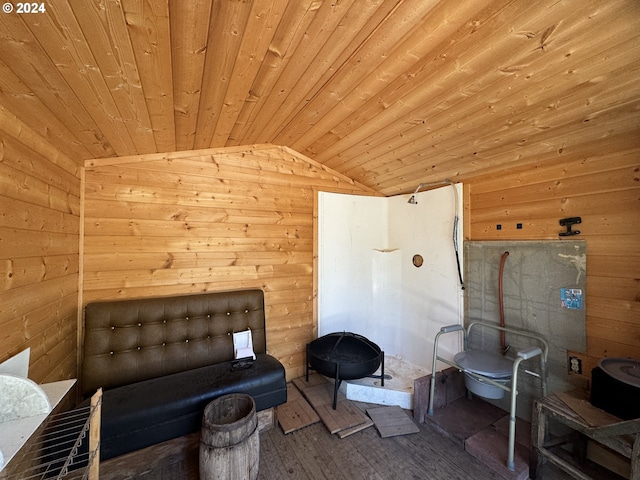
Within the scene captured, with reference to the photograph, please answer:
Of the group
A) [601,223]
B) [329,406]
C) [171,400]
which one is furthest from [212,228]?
[601,223]

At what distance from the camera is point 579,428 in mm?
1461

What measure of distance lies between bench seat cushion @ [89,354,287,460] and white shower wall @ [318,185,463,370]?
1128mm

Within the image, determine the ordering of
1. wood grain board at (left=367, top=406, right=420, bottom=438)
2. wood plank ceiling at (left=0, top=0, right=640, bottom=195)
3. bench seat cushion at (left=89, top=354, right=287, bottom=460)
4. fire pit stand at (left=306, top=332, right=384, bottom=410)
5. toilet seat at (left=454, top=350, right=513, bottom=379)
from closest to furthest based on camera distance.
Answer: wood plank ceiling at (left=0, top=0, right=640, bottom=195) < bench seat cushion at (left=89, top=354, right=287, bottom=460) < toilet seat at (left=454, top=350, right=513, bottom=379) < wood grain board at (left=367, top=406, right=420, bottom=438) < fire pit stand at (left=306, top=332, right=384, bottom=410)

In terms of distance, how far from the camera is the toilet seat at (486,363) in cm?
190

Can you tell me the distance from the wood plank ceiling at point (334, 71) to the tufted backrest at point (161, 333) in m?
1.33

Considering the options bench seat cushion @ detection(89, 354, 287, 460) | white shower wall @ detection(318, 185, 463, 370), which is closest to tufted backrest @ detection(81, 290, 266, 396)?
bench seat cushion @ detection(89, 354, 287, 460)

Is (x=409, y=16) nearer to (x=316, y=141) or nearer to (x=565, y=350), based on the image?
(x=316, y=141)

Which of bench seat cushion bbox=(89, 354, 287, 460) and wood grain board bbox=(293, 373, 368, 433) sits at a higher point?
bench seat cushion bbox=(89, 354, 287, 460)

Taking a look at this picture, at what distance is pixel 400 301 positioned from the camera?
3297 millimetres

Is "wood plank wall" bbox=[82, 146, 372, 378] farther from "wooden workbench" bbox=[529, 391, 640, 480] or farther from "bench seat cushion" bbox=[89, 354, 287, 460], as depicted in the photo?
"wooden workbench" bbox=[529, 391, 640, 480]

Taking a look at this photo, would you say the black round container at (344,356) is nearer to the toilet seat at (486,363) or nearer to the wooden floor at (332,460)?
the wooden floor at (332,460)

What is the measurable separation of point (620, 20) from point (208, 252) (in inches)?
117

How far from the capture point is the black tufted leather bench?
163cm

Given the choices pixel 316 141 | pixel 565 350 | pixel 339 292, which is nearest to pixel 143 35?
pixel 316 141
